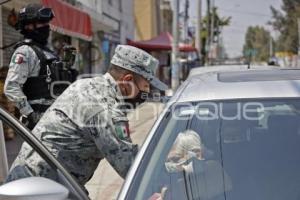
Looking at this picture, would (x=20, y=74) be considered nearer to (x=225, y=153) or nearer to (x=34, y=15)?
(x=34, y=15)

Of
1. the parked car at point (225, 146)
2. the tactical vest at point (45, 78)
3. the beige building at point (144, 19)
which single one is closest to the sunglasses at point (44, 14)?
the tactical vest at point (45, 78)

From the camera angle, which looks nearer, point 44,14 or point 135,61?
point 135,61

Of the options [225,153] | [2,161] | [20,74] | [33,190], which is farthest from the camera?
[20,74]

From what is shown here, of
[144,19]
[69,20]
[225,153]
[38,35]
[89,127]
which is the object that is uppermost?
[144,19]

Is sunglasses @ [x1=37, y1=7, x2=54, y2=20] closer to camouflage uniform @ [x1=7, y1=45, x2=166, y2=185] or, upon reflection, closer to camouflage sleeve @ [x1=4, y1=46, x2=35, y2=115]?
camouflage sleeve @ [x1=4, y1=46, x2=35, y2=115]

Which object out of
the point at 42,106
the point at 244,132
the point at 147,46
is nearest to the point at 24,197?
the point at 244,132

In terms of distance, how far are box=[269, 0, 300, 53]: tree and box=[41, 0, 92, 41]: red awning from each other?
50.6 m

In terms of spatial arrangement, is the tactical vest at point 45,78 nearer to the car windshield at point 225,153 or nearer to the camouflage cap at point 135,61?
the camouflage cap at point 135,61

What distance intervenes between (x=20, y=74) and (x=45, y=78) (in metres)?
0.22

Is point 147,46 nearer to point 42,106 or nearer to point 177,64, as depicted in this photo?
point 177,64

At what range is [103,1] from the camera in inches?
795

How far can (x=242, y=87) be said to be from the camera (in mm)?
2984

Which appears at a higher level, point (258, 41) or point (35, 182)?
point (258, 41)

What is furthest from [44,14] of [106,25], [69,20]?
[106,25]
